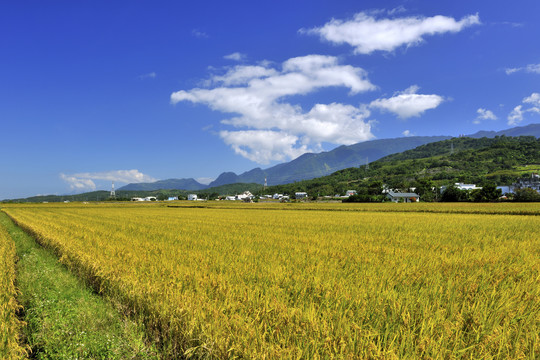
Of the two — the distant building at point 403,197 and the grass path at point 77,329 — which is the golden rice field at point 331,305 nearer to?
the grass path at point 77,329

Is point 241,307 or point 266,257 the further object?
point 266,257

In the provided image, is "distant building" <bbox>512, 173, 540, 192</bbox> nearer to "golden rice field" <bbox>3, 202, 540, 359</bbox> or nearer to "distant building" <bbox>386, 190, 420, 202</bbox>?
"distant building" <bbox>386, 190, 420, 202</bbox>

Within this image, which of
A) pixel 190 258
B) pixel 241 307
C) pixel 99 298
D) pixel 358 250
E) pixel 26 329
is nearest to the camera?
pixel 241 307

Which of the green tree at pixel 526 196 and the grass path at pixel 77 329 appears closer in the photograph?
the grass path at pixel 77 329

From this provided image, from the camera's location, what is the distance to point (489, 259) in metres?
7.01

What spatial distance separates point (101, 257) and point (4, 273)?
6.71 ft

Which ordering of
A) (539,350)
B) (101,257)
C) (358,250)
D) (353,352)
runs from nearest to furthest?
(353,352)
(539,350)
(101,257)
(358,250)

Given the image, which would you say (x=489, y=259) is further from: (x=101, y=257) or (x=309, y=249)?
(x=101, y=257)

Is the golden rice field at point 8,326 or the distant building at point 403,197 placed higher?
the golden rice field at point 8,326

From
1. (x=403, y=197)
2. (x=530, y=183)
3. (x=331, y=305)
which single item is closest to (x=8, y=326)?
(x=331, y=305)

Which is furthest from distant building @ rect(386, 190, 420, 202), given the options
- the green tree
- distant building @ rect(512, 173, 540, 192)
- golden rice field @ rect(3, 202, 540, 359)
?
golden rice field @ rect(3, 202, 540, 359)

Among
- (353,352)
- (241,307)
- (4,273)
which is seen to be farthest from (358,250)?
(4,273)

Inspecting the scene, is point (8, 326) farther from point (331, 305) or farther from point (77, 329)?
point (331, 305)

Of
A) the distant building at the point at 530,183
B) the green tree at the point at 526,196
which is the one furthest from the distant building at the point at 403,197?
the green tree at the point at 526,196
